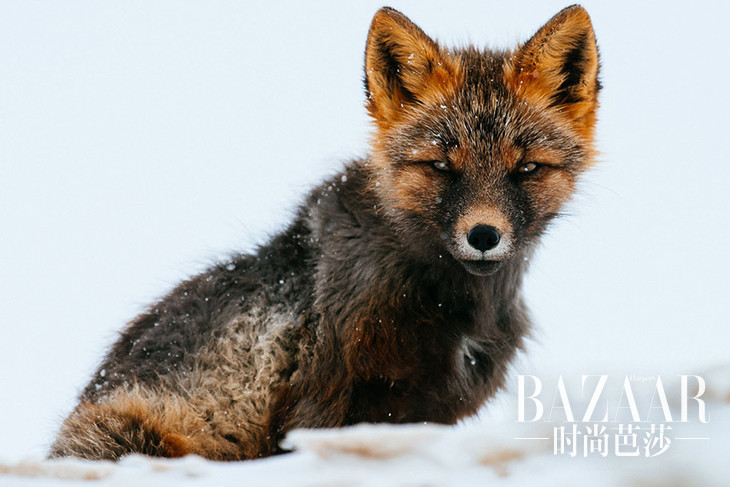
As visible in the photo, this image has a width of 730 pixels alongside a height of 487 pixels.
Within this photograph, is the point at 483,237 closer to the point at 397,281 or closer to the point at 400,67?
the point at 397,281

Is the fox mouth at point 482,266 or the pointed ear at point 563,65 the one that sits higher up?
the pointed ear at point 563,65

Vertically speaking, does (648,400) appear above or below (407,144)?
below

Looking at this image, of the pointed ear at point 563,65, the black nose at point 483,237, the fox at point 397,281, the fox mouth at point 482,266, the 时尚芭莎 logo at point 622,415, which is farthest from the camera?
the pointed ear at point 563,65

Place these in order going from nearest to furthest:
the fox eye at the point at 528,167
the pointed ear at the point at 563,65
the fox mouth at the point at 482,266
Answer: the fox mouth at the point at 482,266
the fox eye at the point at 528,167
the pointed ear at the point at 563,65

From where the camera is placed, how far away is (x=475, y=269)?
15.9 ft

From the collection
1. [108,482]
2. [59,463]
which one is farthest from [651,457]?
[59,463]

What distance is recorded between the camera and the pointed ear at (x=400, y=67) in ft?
17.5

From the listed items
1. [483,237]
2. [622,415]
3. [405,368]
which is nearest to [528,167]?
[483,237]

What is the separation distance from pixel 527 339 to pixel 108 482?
14.6 feet

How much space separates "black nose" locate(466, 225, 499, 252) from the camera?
464 centimetres

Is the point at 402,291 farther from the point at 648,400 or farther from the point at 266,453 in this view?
the point at 648,400

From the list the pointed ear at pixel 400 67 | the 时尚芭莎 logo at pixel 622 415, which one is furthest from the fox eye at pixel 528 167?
the 时尚芭莎 logo at pixel 622 415

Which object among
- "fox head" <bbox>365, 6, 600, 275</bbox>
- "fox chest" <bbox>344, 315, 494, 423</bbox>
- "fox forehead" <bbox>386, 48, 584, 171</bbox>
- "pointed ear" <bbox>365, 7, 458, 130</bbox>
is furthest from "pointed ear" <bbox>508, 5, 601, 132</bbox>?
"fox chest" <bbox>344, 315, 494, 423</bbox>

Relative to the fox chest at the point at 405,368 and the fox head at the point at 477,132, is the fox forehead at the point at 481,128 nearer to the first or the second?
the fox head at the point at 477,132
